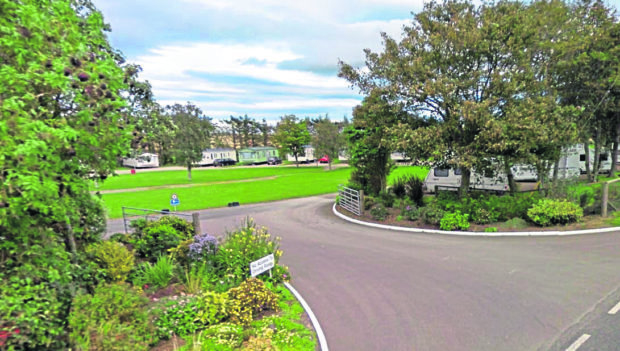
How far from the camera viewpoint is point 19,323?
132 inches

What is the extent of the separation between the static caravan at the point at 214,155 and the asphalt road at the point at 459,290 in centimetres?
6527

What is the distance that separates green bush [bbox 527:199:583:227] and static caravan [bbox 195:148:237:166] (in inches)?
2665

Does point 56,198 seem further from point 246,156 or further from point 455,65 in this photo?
point 246,156

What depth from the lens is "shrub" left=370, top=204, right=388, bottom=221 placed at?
41.3ft

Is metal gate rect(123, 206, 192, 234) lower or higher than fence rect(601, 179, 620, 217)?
lower

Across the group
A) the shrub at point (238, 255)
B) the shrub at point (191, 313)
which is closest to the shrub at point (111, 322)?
the shrub at point (191, 313)

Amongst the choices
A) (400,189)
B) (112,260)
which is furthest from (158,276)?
(400,189)

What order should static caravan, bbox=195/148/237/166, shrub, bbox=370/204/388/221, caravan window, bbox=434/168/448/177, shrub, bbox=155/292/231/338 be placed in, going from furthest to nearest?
static caravan, bbox=195/148/237/166, caravan window, bbox=434/168/448/177, shrub, bbox=370/204/388/221, shrub, bbox=155/292/231/338

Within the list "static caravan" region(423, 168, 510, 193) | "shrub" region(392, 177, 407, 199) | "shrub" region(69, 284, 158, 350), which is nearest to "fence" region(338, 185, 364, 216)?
"shrub" region(392, 177, 407, 199)

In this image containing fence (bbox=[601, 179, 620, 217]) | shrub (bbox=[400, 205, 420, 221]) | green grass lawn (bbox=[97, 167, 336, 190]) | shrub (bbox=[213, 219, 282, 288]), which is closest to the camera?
Answer: shrub (bbox=[213, 219, 282, 288])

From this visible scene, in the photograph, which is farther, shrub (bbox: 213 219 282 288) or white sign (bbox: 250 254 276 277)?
shrub (bbox: 213 219 282 288)

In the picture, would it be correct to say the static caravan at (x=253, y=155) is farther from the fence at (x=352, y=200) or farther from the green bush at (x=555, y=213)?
the green bush at (x=555, y=213)

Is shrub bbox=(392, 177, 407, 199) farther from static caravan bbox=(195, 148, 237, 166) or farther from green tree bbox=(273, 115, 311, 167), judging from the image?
static caravan bbox=(195, 148, 237, 166)

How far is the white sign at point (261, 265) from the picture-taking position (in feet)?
19.3
